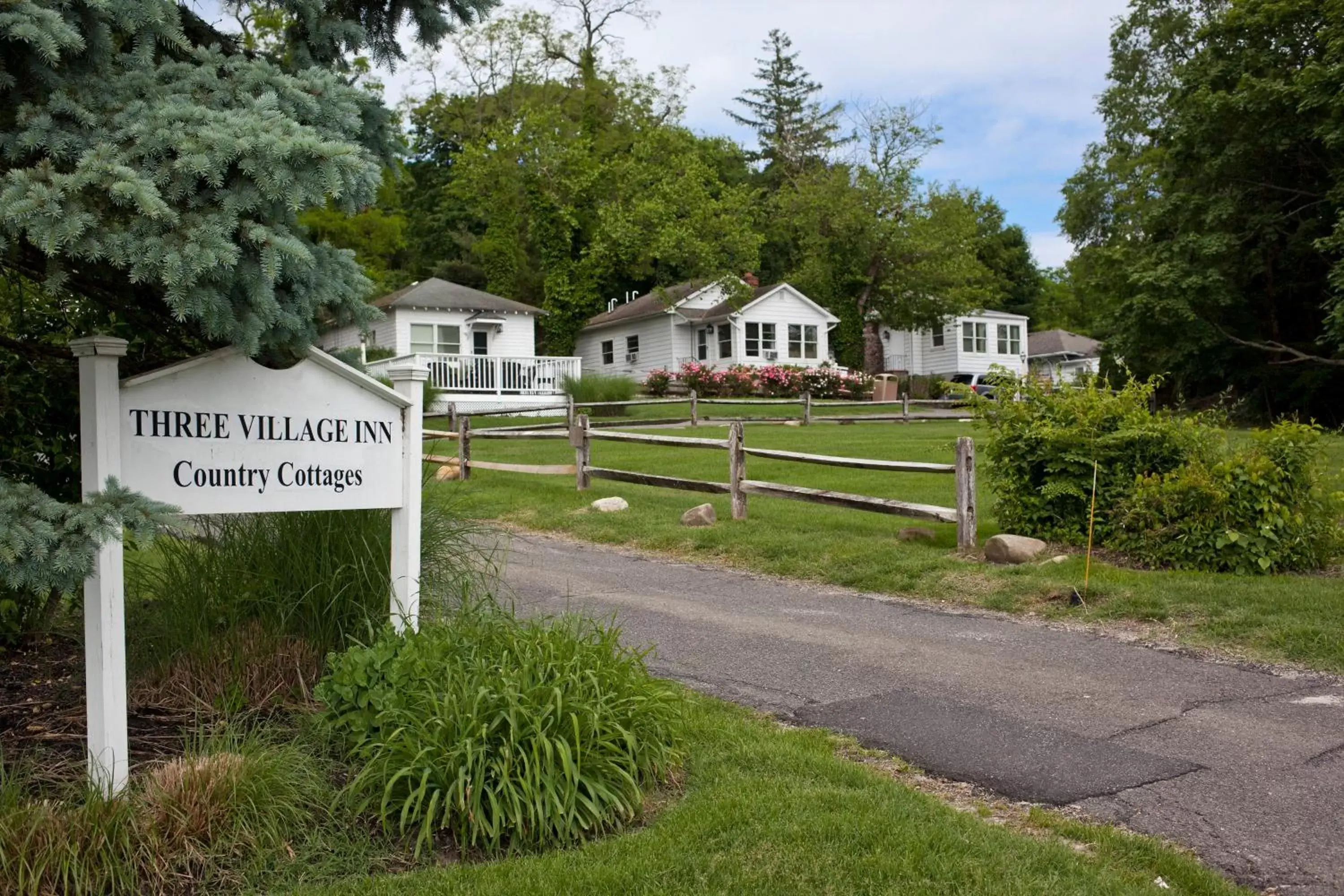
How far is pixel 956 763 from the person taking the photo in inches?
208

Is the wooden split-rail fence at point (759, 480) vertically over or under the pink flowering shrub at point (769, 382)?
under

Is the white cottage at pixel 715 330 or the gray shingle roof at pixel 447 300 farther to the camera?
the white cottage at pixel 715 330

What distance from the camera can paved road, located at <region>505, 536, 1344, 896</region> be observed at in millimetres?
4648

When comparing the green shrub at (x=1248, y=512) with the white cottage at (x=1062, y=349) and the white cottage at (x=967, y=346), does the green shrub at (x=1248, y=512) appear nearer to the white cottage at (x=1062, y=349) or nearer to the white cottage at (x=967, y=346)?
the white cottage at (x=967, y=346)

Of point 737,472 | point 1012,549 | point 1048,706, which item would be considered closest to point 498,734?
point 1048,706

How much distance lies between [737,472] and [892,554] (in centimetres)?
290

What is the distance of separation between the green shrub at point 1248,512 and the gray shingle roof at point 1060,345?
5229 centimetres

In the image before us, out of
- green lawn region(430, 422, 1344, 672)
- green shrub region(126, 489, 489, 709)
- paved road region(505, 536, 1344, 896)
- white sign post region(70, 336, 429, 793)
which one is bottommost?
paved road region(505, 536, 1344, 896)

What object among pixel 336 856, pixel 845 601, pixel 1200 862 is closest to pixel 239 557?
pixel 336 856

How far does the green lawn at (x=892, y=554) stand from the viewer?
7.91 meters

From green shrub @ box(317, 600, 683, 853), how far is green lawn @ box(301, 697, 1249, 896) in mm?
164

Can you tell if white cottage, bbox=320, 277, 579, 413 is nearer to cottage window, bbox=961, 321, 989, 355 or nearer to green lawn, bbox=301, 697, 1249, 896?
cottage window, bbox=961, 321, 989, 355

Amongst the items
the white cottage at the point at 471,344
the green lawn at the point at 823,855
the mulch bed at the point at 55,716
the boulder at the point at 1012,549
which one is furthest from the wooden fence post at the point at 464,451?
the white cottage at the point at 471,344

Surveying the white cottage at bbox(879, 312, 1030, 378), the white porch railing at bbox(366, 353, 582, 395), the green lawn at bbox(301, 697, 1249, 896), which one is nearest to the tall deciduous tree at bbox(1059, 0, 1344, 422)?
the white porch railing at bbox(366, 353, 582, 395)
